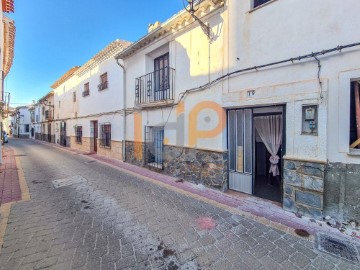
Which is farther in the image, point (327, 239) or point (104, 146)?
point (104, 146)

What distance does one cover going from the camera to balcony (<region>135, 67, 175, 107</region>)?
7.25 m

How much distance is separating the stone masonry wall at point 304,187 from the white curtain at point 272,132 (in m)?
0.99

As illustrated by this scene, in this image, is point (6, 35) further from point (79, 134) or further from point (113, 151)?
point (113, 151)

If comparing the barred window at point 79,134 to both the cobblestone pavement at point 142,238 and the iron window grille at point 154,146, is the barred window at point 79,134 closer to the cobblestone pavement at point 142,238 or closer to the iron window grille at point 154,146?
the iron window grille at point 154,146

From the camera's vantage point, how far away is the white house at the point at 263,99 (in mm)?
3598

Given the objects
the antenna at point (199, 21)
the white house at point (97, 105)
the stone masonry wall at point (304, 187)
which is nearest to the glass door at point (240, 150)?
the stone masonry wall at point (304, 187)

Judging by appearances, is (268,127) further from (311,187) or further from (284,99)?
(311,187)

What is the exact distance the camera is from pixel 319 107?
378cm

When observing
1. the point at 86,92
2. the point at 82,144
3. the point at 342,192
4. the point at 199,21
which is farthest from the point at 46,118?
the point at 342,192

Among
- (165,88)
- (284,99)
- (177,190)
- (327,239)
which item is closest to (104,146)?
(165,88)

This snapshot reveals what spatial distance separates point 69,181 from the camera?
6.57 meters

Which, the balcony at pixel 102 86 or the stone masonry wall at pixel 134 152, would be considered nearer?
the stone masonry wall at pixel 134 152

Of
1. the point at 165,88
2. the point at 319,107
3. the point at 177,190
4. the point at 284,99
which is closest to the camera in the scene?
the point at 319,107

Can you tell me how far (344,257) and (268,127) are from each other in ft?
10.3
